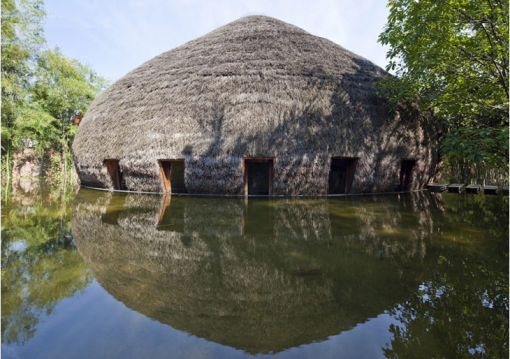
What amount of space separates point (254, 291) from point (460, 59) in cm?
657

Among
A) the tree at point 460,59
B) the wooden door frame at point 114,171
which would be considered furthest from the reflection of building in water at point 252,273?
the wooden door frame at point 114,171

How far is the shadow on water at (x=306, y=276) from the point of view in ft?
5.15

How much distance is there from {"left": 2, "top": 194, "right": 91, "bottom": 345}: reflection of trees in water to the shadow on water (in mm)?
177

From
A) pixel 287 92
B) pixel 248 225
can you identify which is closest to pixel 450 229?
pixel 248 225

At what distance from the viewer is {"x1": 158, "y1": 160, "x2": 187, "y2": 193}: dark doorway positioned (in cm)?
785

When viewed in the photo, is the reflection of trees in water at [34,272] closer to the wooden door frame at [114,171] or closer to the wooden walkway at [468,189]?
the wooden door frame at [114,171]

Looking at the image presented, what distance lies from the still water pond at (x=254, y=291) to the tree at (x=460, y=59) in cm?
232

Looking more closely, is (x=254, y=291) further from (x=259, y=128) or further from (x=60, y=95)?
(x=60, y=95)

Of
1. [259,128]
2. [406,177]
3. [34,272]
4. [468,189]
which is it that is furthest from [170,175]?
[468,189]

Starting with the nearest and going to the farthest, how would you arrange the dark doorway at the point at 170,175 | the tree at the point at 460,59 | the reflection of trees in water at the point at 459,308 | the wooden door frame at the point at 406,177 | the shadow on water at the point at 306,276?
the reflection of trees in water at the point at 459,308, the shadow on water at the point at 306,276, the tree at the point at 460,59, the dark doorway at the point at 170,175, the wooden door frame at the point at 406,177

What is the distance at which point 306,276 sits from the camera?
2.24m

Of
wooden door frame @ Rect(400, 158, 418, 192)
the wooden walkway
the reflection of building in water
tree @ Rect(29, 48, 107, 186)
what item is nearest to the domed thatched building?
wooden door frame @ Rect(400, 158, 418, 192)

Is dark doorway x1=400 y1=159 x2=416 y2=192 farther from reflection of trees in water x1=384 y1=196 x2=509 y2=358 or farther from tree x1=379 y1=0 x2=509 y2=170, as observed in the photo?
reflection of trees in water x1=384 y1=196 x2=509 y2=358

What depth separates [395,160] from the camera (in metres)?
7.79
